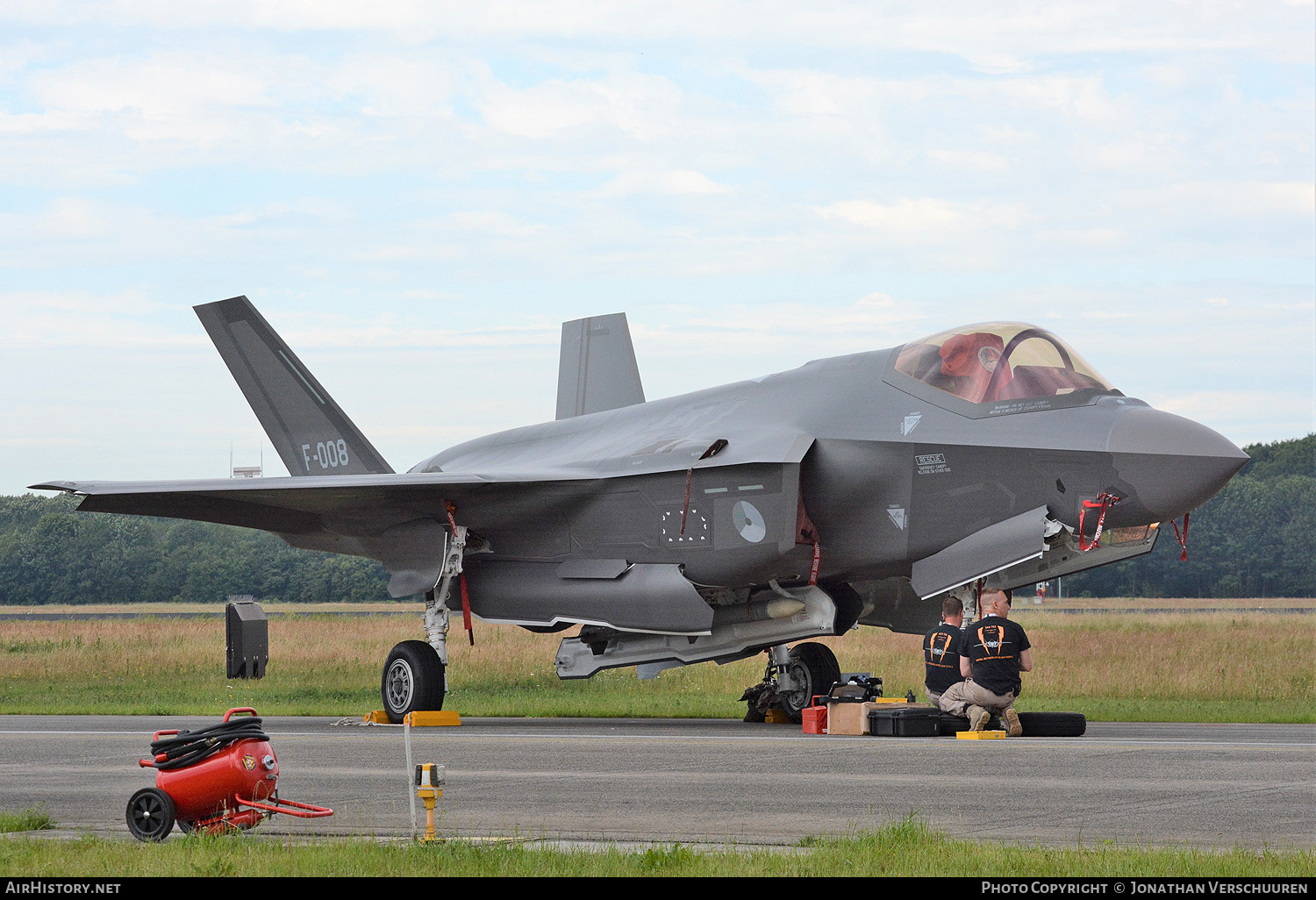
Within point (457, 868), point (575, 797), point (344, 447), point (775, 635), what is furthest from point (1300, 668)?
point (457, 868)

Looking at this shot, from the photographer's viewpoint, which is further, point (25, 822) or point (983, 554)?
point (983, 554)

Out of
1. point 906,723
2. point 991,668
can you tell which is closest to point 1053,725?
point 991,668

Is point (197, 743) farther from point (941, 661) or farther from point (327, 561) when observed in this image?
point (327, 561)

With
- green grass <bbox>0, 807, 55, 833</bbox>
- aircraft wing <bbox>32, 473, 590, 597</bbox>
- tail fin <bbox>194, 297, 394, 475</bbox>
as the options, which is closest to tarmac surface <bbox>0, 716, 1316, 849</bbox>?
green grass <bbox>0, 807, 55, 833</bbox>

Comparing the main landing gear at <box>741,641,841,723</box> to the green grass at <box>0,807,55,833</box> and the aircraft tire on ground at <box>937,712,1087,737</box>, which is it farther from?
the green grass at <box>0,807,55,833</box>

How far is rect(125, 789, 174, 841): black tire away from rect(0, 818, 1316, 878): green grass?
16.8 inches

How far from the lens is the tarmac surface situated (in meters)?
7.46

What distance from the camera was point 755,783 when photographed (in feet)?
31.1

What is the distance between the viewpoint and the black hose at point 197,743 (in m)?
7.44

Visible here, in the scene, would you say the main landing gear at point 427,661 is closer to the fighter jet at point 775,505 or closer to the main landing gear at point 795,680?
the fighter jet at point 775,505

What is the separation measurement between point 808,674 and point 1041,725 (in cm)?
378

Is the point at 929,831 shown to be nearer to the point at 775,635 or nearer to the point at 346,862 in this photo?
the point at 346,862

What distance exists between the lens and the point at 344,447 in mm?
20781

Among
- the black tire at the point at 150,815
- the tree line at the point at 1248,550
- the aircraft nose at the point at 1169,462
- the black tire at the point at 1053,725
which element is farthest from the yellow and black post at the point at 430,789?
the tree line at the point at 1248,550
